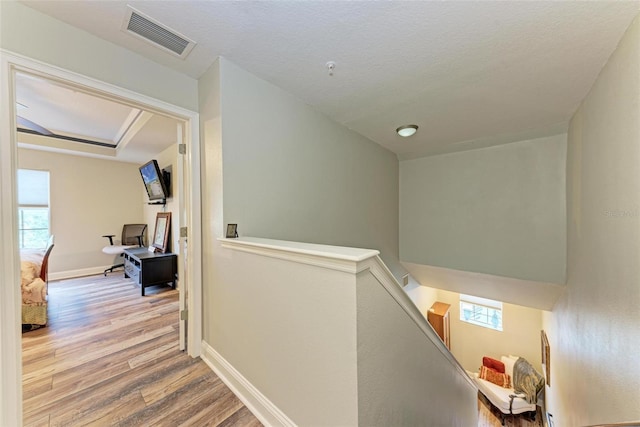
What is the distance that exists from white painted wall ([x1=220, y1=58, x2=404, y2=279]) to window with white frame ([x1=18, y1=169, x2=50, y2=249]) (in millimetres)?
5186

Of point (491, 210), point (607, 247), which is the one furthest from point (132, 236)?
point (607, 247)

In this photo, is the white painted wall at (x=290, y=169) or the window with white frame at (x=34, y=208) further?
the window with white frame at (x=34, y=208)

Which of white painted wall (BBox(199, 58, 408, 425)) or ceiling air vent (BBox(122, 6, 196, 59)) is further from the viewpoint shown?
ceiling air vent (BBox(122, 6, 196, 59))

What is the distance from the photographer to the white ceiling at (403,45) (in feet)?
4.12

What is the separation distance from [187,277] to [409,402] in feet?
6.25

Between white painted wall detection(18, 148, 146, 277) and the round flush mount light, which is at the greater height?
the round flush mount light

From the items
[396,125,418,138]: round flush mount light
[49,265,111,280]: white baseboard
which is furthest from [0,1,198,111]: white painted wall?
[49,265,111,280]: white baseboard

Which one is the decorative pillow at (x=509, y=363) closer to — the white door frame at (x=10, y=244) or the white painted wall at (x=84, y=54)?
the white door frame at (x=10, y=244)

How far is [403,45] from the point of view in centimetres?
151

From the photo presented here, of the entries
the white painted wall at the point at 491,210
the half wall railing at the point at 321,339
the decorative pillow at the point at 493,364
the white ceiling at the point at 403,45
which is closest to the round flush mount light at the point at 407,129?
the white ceiling at the point at 403,45

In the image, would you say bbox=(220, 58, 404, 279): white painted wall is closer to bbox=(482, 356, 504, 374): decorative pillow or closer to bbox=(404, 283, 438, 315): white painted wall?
bbox=(404, 283, 438, 315): white painted wall

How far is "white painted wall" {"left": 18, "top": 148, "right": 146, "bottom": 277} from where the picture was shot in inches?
171

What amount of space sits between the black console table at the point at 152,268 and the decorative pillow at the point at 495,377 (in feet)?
22.6

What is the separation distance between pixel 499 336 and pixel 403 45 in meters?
6.96
